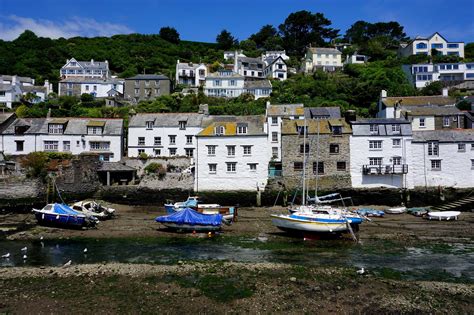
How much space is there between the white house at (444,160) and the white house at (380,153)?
109cm

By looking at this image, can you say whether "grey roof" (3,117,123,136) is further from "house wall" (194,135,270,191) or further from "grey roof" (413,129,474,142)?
"grey roof" (413,129,474,142)

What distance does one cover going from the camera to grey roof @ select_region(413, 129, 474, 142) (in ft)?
129

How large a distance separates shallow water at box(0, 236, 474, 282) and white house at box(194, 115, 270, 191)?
53.0 ft

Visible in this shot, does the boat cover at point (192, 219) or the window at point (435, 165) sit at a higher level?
the window at point (435, 165)

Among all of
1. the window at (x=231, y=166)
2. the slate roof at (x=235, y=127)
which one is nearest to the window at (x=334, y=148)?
the slate roof at (x=235, y=127)

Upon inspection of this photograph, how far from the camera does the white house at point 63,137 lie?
4612 centimetres

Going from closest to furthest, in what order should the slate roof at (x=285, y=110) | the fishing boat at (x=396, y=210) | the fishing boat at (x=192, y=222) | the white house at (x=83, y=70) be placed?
the fishing boat at (x=192, y=222) < the fishing boat at (x=396, y=210) < the slate roof at (x=285, y=110) < the white house at (x=83, y=70)

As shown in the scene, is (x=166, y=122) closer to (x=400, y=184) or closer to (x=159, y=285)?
(x=400, y=184)

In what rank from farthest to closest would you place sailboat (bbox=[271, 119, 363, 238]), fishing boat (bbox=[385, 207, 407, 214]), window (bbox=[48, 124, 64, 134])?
1. window (bbox=[48, 124, 64, 134])
2. fishing boat (bbox=[385, 207, 407, 214])
3. sailboat (bbox=[271, 119, 363, 238])

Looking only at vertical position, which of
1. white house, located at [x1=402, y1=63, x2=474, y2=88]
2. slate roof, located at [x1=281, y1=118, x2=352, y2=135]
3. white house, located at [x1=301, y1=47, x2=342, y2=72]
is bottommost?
slate roof, located at [x1=281, y1=118, x2=352, y2=135]

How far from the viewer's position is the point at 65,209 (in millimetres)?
28516

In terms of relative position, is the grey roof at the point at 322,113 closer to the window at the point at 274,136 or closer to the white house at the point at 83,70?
the window at the point at 274,136

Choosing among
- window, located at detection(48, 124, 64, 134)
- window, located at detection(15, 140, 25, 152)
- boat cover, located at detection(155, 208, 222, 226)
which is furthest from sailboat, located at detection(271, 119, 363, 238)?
window, located at detection(15, 140, 25, 152)

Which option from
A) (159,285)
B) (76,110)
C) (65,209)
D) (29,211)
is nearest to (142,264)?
(159,285)
